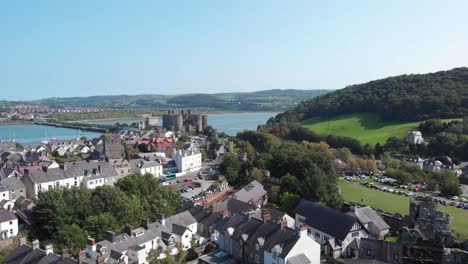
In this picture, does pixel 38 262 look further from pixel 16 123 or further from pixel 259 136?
pixel 16 123

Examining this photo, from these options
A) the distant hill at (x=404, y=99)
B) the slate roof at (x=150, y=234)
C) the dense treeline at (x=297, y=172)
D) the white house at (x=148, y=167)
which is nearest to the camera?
the slate roof at (x=150, y=234)

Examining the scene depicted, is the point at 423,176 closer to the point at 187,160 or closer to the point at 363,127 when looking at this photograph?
the point at 187,160

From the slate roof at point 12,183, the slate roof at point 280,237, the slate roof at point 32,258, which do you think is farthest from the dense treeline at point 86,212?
the slate roof at point 280,237

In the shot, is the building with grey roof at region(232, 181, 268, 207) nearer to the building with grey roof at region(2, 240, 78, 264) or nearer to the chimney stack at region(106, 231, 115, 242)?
the chimney stack at region(106, 231, 115, 242)

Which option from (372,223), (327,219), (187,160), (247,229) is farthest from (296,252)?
(187,160)

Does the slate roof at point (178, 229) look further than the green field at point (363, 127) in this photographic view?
No

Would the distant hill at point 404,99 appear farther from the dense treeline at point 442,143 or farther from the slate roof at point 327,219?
the slate roof at point 327,219

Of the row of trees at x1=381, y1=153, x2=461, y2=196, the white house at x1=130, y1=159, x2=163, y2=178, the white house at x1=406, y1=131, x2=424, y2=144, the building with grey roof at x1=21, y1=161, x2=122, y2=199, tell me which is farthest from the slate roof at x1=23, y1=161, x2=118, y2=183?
the white house at x1=406, y1=131, x2=424, y2=144
